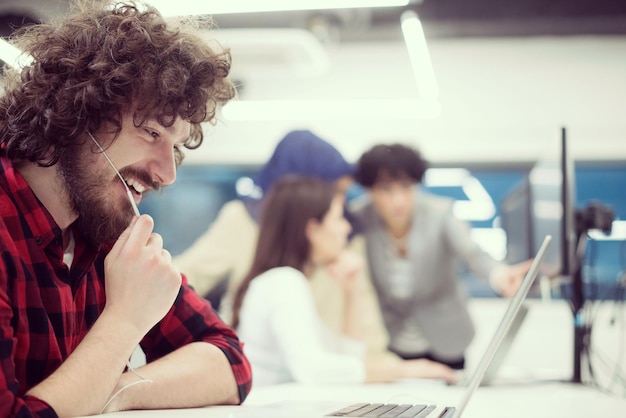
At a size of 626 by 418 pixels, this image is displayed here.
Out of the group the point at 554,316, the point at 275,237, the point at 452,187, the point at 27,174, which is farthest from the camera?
the point at 452,187

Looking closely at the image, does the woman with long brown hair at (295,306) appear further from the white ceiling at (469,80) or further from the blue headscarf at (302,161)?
the white ceiling at (469,80)

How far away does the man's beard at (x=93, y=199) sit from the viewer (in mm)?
1177

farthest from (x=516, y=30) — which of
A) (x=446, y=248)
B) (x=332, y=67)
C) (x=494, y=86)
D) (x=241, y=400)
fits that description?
(x=241, y=400)

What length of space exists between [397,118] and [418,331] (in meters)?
1.73

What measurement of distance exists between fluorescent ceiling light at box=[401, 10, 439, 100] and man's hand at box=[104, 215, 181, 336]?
2.11m

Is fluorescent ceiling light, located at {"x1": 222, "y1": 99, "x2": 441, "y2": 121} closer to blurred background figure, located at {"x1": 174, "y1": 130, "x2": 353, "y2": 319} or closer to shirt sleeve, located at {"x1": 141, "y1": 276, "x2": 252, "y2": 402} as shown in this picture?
blurred background figure, located at {"x1": 174, "y1": 130, "x2": 353, "y2": 319}

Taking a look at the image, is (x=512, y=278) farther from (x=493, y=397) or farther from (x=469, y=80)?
(x=469, y=80)

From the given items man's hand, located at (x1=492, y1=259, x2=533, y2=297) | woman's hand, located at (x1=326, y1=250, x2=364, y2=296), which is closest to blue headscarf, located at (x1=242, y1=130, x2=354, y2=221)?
woman's hand, located at (x1=326, y1=250, x2=364, y2=296)

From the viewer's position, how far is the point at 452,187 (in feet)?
15.9

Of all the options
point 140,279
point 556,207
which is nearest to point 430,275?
point 556,207

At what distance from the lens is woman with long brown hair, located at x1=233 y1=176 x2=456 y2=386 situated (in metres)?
2.04

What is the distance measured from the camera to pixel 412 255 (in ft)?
11.7

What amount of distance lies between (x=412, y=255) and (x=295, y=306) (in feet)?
5.21

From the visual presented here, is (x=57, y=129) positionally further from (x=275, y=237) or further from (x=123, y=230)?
(x=275, y=237)
